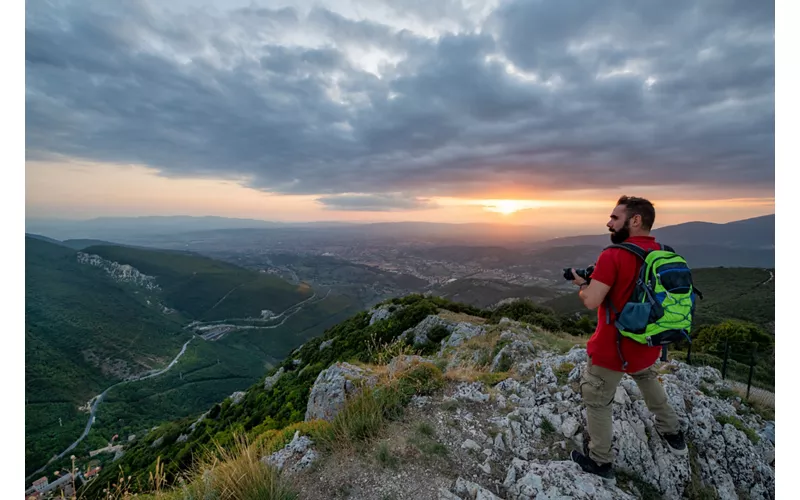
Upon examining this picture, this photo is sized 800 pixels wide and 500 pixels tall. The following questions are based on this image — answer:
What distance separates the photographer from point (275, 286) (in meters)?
150

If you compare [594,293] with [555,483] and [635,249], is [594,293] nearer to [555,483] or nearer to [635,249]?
[635,249]

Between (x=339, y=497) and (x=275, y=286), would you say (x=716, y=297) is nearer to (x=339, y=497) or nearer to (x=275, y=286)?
(x=339, y=497)

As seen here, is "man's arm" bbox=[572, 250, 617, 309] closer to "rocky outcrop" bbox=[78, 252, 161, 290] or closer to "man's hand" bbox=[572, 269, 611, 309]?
"man's hand" bbox=[572, 269, 611, 309]

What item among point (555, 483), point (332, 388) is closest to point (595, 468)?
point (555, 483)

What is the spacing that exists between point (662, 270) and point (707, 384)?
18.4ft

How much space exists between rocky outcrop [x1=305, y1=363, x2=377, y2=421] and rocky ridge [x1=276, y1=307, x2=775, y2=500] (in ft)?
0.46

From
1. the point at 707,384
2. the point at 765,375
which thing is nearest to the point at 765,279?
the point at 765,375

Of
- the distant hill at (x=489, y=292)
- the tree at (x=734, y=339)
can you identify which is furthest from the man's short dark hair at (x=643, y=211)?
the distant hill at (x=489, y=292)

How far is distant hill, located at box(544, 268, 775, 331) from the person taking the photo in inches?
1299

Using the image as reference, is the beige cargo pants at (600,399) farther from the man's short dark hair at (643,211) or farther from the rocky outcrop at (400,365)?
the rocky outcrop at (400,365)

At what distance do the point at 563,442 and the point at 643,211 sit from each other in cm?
329

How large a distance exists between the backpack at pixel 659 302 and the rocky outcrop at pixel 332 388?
14.9 feet

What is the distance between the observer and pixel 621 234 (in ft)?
12.0

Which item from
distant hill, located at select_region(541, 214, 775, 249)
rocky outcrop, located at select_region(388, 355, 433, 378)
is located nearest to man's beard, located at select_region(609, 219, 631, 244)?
rocky outcrop, located at select_region(388, 355, 433, 378)
